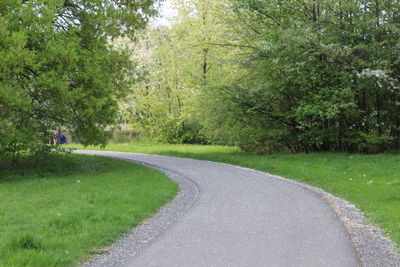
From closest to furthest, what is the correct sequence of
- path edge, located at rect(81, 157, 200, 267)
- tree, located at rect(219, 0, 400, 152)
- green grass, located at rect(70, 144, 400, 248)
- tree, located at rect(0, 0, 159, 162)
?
path edge, located at rect(81, 157, 200, 267) < green grass, located at rect(70, 144, 400, 248) < tree, located at rect(0, 0, 159, 162) < tree, located at rect(219, 0, 400, 152)

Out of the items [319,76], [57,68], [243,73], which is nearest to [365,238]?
[57,68]

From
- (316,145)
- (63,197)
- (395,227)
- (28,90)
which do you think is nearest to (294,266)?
(395,227)

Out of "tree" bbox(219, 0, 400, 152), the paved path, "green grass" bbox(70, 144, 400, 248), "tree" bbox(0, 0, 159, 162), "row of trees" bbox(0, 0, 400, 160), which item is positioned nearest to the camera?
the paved path

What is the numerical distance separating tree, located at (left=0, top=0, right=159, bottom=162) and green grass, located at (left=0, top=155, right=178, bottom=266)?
6.35 feet

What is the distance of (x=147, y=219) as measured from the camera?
8.33 meters

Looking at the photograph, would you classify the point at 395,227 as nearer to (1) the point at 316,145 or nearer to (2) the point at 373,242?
(2) the point at 373,242

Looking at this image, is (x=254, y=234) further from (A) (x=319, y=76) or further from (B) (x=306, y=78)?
(B) (x=306, y=78)

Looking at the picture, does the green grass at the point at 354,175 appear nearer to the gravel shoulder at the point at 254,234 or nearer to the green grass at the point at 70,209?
the gravel shoulder at the point at 254,234

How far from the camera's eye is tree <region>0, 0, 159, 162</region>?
12.9 m

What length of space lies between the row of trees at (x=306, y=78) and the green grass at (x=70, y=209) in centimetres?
769

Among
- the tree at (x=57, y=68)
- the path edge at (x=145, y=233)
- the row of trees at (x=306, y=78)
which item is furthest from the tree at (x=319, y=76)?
the path edge at (x=145, y=233)

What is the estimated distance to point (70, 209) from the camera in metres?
8.46

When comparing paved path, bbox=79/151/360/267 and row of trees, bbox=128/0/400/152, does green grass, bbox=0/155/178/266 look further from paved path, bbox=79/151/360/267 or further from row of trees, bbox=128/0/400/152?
row of trees, bbox=128/0/400/152

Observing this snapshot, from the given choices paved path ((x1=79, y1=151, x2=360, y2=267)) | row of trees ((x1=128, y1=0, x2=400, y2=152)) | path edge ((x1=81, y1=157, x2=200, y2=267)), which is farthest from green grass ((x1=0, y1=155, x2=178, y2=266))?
row of trees ((x1=128, y1=0, x2=400, y2=152))
